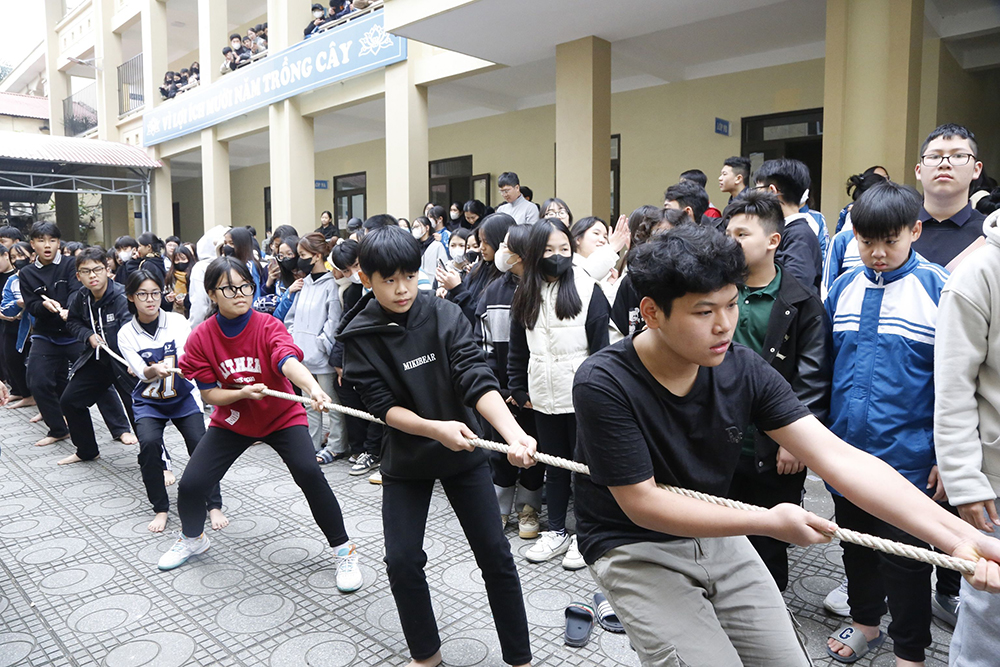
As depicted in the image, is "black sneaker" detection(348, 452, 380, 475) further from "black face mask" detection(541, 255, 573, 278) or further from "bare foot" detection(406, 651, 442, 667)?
"bare foot" detection(406, 651, 442, 667)

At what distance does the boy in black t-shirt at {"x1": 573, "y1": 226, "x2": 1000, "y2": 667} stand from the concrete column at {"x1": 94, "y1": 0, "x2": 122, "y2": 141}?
23544mm

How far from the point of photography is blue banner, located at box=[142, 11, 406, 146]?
1057 centimetres

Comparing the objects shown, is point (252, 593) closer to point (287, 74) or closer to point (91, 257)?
point (91, 257)

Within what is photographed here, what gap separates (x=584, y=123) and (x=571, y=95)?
1.40 ft

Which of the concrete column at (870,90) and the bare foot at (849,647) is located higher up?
the concrete column at (870,90)

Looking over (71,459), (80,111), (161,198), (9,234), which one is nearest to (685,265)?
(71,459)

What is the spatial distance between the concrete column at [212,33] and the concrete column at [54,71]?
492 inches

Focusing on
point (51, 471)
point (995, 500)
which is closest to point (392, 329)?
point (995, 500)

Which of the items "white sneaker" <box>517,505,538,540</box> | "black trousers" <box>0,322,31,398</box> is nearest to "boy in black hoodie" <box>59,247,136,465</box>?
"black trousers" <box>0,322,31,398</box>

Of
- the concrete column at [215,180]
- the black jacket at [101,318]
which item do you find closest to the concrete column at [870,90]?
the black jacket at [101,318]

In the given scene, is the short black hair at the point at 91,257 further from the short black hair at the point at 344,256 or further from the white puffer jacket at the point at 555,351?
the white puffer jacket at the point at 555,351

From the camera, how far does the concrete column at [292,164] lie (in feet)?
42.9

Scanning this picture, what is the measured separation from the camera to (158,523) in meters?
4.24

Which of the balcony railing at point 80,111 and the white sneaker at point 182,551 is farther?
the balcony railing at point 80,111
